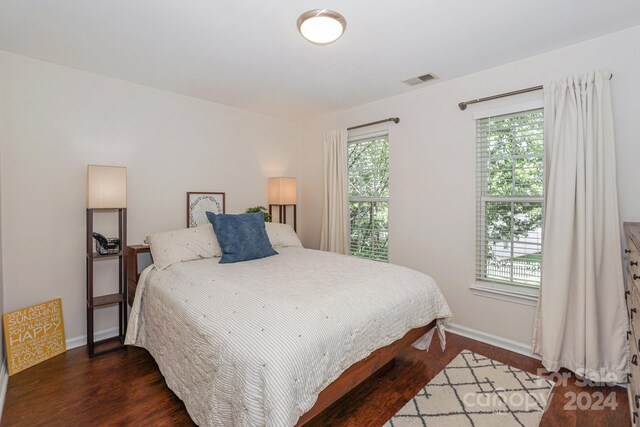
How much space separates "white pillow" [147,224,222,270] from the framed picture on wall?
52 cm

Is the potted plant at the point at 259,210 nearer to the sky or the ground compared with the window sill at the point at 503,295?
nearer to the sky

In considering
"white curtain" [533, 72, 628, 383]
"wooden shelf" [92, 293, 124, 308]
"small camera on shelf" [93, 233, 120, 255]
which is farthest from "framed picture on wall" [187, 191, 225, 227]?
"white curtain" [533, 72, 628, 383]

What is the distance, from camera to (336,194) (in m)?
3.96

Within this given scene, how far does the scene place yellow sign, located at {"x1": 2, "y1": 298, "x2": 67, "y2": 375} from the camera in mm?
2334

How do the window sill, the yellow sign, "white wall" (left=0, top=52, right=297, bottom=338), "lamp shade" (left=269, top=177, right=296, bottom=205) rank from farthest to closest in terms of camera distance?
"lamp shade" (left=269, top=177, right=296, bottom=205)
the window sill
"white wall" (left=0, top=52, right=297, bottom=338)
the yellow sign

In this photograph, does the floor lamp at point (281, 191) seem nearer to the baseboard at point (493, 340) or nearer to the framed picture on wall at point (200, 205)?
the framed picture on wall at point (200, 205)

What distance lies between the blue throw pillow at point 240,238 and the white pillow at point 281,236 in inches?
13.1

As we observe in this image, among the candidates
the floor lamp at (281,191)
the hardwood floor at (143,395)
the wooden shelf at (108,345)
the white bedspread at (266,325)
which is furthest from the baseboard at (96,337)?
the floor lamp at (281,191)

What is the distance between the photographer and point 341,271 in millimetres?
2383

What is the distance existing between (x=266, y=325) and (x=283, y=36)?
1950 mm

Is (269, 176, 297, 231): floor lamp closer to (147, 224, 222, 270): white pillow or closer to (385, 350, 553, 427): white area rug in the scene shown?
(147, 224, 222, 270): white pillow

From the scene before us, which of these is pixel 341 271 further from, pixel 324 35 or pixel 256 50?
pixel 256 50

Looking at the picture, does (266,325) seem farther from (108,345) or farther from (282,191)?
(282,191)

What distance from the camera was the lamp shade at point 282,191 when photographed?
4.02 m
